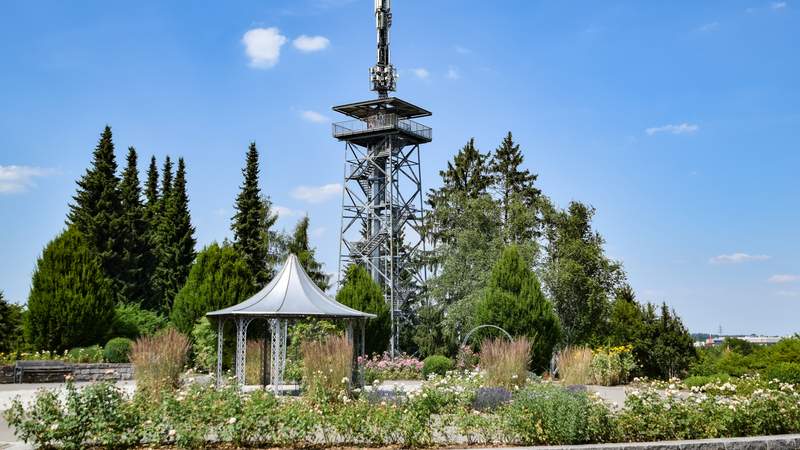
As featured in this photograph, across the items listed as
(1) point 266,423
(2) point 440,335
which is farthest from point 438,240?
(1) point 266,423

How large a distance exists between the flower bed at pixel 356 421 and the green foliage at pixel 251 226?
22829 mm

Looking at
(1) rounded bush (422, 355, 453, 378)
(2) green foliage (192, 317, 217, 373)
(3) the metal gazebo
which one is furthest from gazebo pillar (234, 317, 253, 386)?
(1) rounded bush (422, 355, 453, 378)

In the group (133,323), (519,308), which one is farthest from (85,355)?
(519,308)

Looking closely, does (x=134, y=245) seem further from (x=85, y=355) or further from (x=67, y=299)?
(x=85, y=355)

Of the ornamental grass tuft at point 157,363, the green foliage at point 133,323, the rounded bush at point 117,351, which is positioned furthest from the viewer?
the green foliage at point 133,323

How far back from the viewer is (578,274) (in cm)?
2673

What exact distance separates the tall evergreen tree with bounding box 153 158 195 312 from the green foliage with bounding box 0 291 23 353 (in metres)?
6.60

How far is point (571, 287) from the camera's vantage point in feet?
89.0

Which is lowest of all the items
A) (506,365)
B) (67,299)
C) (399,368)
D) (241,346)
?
(399,368)

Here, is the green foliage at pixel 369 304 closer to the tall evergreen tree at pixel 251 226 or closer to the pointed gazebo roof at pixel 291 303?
the tall evergreen tree at pixel 251 226

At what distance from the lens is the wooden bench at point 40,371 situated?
62.5 feet

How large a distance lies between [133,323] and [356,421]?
776 inches

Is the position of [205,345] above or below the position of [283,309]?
below

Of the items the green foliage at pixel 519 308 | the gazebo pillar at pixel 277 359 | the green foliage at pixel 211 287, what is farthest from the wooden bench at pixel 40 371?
the green foliage at pixel 519 308
